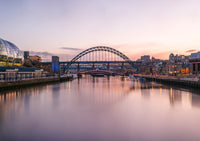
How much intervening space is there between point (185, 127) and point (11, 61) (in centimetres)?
6764

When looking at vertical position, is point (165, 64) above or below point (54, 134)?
above

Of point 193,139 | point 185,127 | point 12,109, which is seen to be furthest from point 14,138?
point 185,127

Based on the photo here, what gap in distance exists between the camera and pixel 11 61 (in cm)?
6731

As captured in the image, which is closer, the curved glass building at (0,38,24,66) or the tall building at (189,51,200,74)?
the curved glass building at (0,38,24,66)

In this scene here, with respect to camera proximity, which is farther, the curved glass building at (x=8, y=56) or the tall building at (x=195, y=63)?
the tall building at (x=195, y=63)

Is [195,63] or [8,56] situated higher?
[8,56]

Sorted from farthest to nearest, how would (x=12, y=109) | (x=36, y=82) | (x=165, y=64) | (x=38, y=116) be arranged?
(x=165, y=64), (x=36, y=82), (x=12, y=109), (x=38, y=116)

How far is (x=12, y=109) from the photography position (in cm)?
2050

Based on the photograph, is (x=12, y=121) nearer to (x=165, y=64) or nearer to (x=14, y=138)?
(x=14, y=138)

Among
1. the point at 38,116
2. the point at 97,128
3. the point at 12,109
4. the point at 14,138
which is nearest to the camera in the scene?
the point at 14,138

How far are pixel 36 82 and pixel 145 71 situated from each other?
124921 mm

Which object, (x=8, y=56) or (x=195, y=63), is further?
(x=195, y=63)

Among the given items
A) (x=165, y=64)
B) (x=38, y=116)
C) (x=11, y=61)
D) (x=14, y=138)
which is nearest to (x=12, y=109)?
(x=38, y=116)

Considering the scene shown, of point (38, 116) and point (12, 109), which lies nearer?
point (38, 116)
